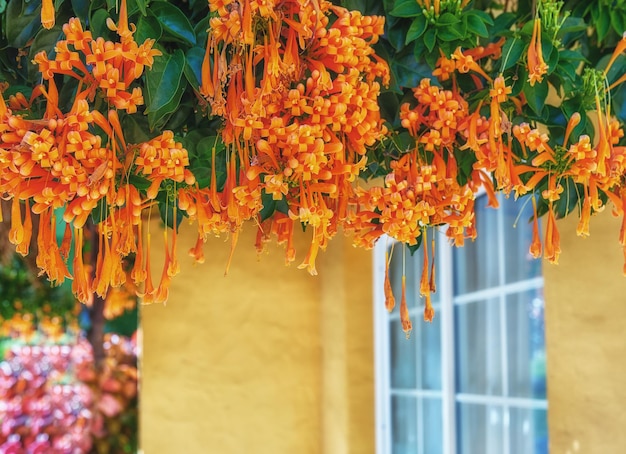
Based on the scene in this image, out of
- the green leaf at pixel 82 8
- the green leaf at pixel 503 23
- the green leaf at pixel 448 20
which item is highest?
the green leaf at pixel 503 23

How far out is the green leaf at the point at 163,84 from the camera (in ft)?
3.97

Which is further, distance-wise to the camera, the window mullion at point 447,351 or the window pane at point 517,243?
the window mullion at point 447,351

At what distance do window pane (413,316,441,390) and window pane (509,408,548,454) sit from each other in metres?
0.65

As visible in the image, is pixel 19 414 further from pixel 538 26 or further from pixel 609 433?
pixel 538 26

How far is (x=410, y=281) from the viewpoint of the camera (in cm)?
369

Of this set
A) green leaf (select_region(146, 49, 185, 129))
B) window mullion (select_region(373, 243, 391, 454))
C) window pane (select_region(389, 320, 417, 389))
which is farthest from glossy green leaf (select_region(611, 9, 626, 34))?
window mullion (select_region(373, 243, 391, 454))

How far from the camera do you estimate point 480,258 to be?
2.98m

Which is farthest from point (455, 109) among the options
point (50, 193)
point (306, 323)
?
point (306, 323)

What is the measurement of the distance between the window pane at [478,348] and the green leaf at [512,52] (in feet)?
4.87

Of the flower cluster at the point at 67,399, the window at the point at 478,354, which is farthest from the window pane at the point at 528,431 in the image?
the flower cluster at the point at 67,399

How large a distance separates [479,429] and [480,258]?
0.54 metres

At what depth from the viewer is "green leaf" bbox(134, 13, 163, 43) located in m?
1.22

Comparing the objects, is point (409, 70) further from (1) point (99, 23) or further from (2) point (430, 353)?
(2) point (430, 353)

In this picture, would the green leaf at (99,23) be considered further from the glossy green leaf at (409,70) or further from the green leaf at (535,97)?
the green leaf at (535,97)
